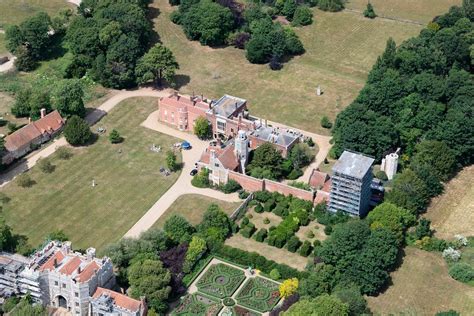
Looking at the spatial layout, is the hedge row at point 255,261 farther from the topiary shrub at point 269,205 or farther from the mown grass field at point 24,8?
the mown grass field at point 24,8

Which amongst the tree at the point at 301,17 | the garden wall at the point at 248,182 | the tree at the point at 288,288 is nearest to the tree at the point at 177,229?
the garden wall at the point at 248,182

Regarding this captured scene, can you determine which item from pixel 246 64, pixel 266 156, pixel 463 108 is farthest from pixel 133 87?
pixel 463 108

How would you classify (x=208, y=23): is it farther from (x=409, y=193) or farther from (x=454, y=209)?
(x=454, y=209)

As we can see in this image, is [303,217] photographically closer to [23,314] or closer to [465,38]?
[23,314]

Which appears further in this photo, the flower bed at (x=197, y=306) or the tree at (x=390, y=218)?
the tree at (x=390, y=218)

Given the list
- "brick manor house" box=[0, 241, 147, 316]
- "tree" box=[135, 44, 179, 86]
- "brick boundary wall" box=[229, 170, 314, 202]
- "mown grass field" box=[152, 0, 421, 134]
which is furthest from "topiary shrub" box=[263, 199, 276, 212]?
"tree" box=[135, 44, 179, 86]

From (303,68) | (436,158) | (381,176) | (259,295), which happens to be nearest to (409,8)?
(303,68)

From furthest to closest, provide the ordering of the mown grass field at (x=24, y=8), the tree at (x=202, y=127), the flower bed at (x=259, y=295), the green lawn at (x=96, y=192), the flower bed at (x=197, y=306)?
the mown grass field at (x=24, y=8) < the tree at (x=202, y=127) < the green lawn at (x=96, y=192) < the flower bed at (x=259, y=295) < the flower bed at (x=197, y=306)

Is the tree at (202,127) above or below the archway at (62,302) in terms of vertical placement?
above
